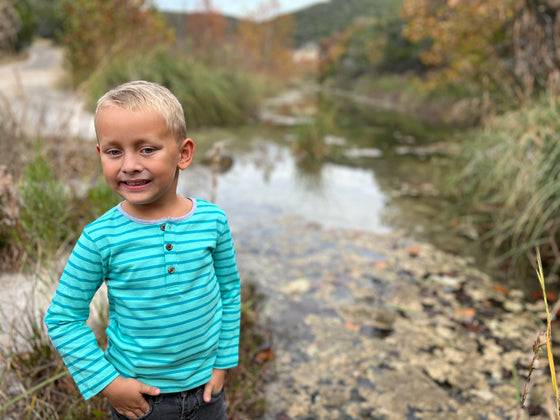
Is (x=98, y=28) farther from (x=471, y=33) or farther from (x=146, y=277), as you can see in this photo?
(x=146, y=277)

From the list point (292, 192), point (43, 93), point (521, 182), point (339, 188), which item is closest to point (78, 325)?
point (521, 182)

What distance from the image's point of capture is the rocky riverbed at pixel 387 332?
2090 millimetres

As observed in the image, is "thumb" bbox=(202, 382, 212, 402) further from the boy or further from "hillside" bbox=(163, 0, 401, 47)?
"hillside" bbox=(163, 0, 401, 47)

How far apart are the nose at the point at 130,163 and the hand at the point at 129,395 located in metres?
0.52

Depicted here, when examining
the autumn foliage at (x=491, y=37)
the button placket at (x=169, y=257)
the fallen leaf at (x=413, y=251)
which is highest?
the autumn foliage at (x=491, y=37)

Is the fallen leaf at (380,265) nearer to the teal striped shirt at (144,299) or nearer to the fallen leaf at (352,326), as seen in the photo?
the fallen leaf at (352,326)

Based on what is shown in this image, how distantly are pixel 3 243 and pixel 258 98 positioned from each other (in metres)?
9.26

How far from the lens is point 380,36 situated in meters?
25.2

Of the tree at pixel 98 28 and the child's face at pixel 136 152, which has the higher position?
the tree at pixel 98 28

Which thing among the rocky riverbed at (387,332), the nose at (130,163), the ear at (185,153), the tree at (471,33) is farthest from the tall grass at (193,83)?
the nose at (130,163)

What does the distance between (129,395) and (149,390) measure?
5cm

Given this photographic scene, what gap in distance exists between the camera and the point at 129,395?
106 cm

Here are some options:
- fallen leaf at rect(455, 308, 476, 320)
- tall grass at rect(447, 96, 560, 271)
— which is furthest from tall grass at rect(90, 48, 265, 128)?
fallen leaf at rect(455, 308, 476, 320)

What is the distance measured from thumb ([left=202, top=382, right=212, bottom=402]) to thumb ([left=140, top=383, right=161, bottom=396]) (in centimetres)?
14
